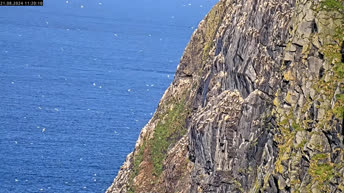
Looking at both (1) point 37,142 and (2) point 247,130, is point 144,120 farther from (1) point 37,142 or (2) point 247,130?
(2) point 247,130

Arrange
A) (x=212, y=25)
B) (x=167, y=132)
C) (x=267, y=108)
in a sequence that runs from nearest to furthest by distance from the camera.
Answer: (x=267, y=108), (x=167, y=132), (x=212, y=25)

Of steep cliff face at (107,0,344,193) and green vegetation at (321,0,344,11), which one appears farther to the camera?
green vegetation at (321,0,344,11)

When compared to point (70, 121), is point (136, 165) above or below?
above

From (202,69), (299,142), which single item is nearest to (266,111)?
(299,142)

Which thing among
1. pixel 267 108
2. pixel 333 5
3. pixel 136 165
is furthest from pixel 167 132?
pixel 333 5

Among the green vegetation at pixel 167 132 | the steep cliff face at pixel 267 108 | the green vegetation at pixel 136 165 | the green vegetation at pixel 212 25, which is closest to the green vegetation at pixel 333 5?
the steep cliff face at pixel 267 108

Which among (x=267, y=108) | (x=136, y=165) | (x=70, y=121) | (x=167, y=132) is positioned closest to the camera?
(x=267, y=108)

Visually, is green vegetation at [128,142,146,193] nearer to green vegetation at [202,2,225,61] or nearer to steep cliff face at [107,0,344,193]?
steep cliff face at [107,0,344,193]

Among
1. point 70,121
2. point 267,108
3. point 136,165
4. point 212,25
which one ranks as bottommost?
point 70,121

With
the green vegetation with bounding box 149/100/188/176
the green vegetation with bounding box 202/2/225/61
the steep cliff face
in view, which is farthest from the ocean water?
the steep cliff face

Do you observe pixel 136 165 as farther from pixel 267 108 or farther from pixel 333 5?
pixel 333 5
